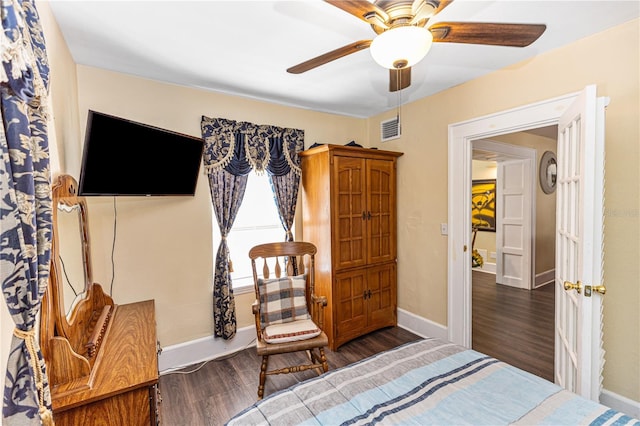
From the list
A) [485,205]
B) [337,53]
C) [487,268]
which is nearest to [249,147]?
[337,53]

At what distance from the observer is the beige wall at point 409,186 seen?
6.01ft

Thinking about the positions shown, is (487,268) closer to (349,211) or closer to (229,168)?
(349,211)

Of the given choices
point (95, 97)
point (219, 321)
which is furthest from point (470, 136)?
point (95, 97)

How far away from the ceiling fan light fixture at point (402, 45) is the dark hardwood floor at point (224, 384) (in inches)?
92.6

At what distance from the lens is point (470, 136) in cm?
266

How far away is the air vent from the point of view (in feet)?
11.0

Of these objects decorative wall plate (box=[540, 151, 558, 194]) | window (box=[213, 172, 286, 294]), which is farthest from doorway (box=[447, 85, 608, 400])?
decorative wall plate (box=[540, 151, 558, 194])

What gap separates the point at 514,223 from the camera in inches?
189

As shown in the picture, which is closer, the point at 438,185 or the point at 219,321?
the point at 219,321

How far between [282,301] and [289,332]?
12.4 inches

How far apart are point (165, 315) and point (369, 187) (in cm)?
224

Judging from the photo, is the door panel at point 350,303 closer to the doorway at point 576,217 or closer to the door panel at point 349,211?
the door panel at point 349,211

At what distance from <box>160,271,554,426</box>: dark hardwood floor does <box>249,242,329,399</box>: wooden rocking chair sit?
250 millimetres

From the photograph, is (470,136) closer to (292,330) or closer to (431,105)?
(431,105)
